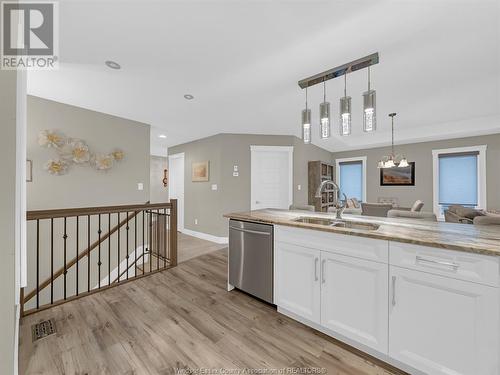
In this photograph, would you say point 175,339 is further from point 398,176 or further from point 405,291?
point 398,176

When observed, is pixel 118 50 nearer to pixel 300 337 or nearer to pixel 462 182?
pixel 300 337

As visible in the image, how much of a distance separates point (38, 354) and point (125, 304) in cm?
71

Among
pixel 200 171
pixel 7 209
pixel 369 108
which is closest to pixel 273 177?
pixel 200 171

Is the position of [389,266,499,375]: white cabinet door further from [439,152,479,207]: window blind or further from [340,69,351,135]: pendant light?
[439,152,479,207]: window blind

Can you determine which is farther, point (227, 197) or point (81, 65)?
point (227, 197)

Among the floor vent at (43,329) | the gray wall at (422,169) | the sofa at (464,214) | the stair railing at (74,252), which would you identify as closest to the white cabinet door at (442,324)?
the floor vent at (43,329)

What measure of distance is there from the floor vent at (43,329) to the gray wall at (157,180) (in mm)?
6328

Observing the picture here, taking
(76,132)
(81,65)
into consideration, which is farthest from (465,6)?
(76,132)

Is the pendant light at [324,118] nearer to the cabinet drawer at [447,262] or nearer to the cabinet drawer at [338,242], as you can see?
the cabinet drawer at [338,242]

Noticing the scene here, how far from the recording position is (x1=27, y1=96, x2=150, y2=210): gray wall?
3080 mm

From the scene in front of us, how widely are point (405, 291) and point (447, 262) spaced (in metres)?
0.31

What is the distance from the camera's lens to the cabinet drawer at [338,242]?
1474 millimetres

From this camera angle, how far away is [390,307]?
55.9 inches

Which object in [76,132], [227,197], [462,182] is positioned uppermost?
[76,132]
